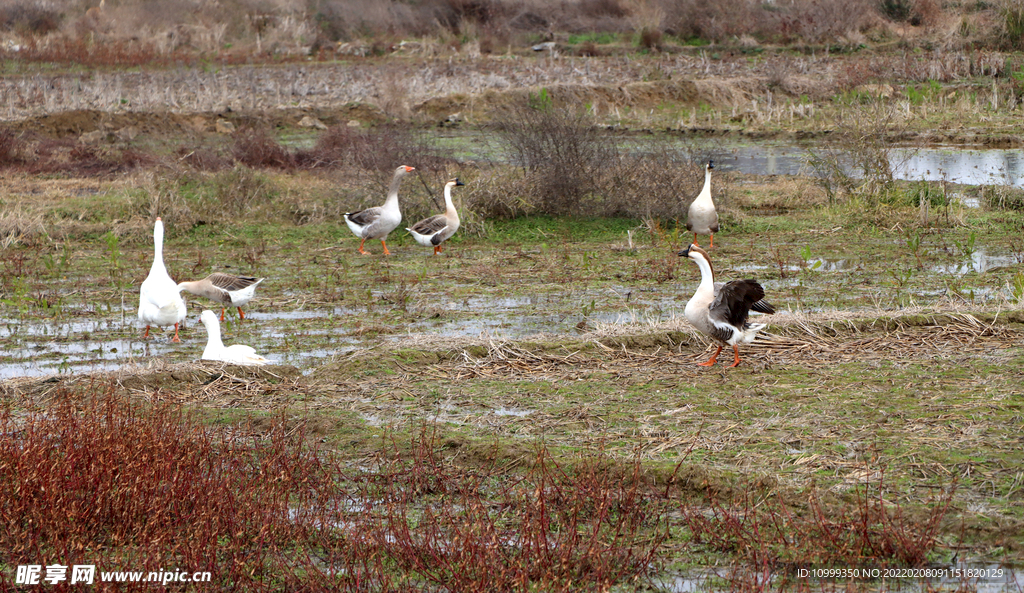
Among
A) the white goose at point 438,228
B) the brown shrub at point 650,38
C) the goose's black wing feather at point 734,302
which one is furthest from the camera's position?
the brown shrub at point 650,38

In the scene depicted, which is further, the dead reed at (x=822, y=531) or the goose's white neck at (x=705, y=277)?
the goose's white neck at (x=705, y=277)

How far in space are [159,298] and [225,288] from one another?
0.93 meters

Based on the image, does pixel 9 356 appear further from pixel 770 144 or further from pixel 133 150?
pixel 770 144

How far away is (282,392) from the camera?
771cm

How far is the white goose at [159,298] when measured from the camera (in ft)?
29.9

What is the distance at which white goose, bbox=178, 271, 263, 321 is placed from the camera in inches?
390

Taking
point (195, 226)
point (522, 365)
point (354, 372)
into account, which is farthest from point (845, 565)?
point (195, 226)

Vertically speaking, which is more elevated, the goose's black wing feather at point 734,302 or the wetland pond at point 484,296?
the goose's black wing feather at point 734,302

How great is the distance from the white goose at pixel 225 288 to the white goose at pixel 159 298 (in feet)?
1.78

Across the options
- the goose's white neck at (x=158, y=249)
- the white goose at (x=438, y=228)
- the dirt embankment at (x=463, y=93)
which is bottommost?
the white goose at (x=438, y=228)

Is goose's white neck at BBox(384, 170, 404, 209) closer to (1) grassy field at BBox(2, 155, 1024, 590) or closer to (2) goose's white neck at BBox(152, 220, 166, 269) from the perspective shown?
(1) grassy field at BBox(2, 155, 1024, 590)

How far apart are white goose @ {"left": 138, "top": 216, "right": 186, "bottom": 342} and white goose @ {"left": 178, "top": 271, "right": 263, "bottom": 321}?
1.78 feet

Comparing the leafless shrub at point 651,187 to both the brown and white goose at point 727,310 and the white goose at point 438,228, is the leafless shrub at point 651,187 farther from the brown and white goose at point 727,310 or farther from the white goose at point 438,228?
the brown and white goose at point 727,310

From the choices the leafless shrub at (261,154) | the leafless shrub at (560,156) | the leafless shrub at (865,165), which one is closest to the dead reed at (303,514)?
the leafless shrub at (560,156)
